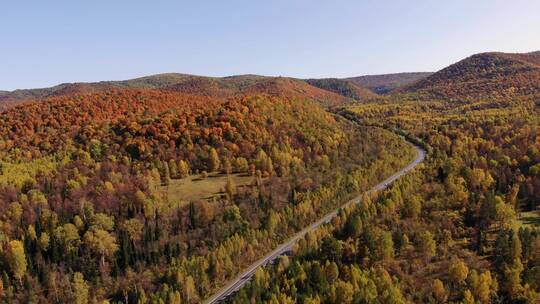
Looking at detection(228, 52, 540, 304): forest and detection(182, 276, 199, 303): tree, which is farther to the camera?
detection(182, 276, 199, 303): tree

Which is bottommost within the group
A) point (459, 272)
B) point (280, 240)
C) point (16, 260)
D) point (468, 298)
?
point (280, 240)

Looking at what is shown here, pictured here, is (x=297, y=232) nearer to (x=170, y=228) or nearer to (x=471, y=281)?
(x=170, y=228)

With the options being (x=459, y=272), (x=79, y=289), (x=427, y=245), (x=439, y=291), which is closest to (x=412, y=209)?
(x=427, y=245)

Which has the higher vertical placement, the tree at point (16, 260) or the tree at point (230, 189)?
the tree at point (230, 189)

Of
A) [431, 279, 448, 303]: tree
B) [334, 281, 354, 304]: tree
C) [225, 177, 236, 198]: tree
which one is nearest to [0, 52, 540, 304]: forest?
[431, 279, 448, 303]: tree

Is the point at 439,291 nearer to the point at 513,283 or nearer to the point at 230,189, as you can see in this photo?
the point at 513,283

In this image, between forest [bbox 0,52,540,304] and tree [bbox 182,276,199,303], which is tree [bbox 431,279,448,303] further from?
tree [bbox 182,276,199,303]

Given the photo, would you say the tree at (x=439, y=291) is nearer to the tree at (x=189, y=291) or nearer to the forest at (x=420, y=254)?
the forest at (x=420, y=254)

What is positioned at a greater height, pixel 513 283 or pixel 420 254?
pixel 420 254

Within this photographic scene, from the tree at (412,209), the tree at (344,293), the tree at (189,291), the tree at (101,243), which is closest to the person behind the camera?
the tree at (344,293)

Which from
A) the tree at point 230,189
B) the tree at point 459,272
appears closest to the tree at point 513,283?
the tree at point 459,272
